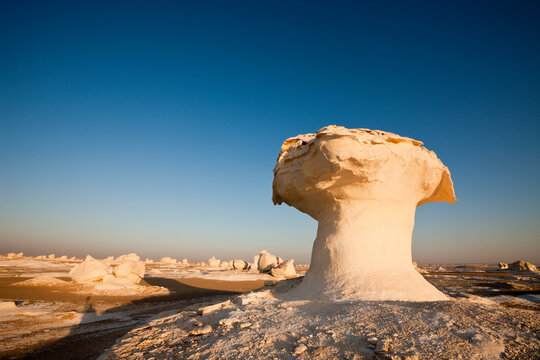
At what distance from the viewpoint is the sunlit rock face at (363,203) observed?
4.98 metres

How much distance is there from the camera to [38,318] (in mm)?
6980

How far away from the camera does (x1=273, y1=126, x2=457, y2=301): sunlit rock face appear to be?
4.98 meters

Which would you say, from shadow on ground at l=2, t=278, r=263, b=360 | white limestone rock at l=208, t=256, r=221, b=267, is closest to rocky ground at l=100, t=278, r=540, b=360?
shadow on ground at l=2, t=278, r=263, b=360

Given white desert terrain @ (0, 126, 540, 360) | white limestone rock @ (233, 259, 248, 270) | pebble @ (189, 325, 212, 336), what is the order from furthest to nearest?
1. white limestone rock @ (233, 259, 248, 270)
2. pebble @ (189, 325, 212, 336)
3. white desert terrain @ (0, 126, 540, 360)

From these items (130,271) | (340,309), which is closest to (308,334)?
(340,309)

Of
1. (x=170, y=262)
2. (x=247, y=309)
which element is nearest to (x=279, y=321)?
(x=247, y=309)

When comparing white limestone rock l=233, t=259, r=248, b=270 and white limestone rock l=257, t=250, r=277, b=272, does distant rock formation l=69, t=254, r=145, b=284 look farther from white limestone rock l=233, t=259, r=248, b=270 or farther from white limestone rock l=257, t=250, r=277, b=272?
white limestone rock l=233, t=259, r=248, b=270

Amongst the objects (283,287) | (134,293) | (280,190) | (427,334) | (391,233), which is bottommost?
(134,293)

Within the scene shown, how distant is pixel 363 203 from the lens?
5.72 m

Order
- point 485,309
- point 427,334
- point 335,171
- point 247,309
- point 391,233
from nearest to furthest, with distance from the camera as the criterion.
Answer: point 427,334 < point 485,309 < point 247,309 < point 335,171 < point 391,233

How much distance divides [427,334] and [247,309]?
2.90 metres

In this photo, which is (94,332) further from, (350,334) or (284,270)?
(284,270)

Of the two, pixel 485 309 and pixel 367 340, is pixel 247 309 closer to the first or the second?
pixel 367 340

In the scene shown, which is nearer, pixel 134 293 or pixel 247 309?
pixel 247 309
